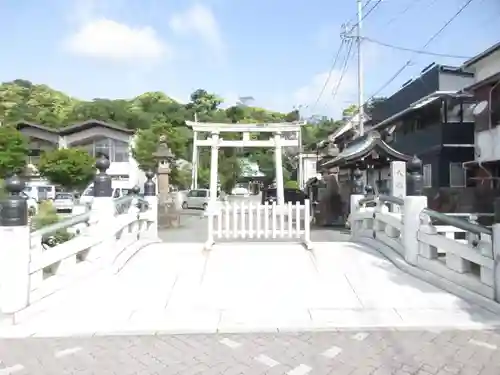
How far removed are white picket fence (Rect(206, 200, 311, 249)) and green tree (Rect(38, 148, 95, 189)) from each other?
26975 millimetres

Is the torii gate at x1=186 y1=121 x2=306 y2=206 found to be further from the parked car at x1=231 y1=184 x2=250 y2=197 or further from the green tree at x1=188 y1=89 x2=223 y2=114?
the green tree at x1=188 y1=89 x2=223 y2=114

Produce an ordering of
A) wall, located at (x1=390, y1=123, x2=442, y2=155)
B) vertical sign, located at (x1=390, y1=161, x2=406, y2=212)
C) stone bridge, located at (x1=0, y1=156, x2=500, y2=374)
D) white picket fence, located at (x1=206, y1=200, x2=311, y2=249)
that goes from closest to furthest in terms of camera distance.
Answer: stone bridge, located at (x1=0, y1=156, x2=500, y2=374) < white picket fence, located at (x1=206, y1=200, x2=311, y2=249) < vertical sign, located at (x1=390, y1=161, x2=406, y2=212) < wall, located at (x1=390, y1=123, x2=442, y2=155)

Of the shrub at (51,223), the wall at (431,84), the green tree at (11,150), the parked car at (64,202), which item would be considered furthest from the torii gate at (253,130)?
the green tree at (11,150)

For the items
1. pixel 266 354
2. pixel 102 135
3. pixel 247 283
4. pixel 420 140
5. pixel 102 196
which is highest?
pixel 102 135

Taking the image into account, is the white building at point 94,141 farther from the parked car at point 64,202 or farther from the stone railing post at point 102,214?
the stone railing post at point 102,214

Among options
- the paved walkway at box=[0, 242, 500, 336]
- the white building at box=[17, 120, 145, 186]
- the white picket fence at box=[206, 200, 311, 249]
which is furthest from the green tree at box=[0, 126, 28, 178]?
the paved walkway at box=[0, 242, 500, 336]

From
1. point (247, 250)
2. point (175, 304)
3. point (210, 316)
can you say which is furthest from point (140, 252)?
point (210, 316)

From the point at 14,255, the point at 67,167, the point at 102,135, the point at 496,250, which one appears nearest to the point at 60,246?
the point at 14,255

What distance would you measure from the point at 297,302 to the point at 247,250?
2.97 meters

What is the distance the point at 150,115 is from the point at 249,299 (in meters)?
48.1

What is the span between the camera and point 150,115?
170 feet

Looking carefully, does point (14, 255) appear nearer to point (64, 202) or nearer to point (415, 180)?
point (415, 180)

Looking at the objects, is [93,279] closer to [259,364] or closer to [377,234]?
[259,364]

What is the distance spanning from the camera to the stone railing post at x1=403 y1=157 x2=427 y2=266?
276 inches
